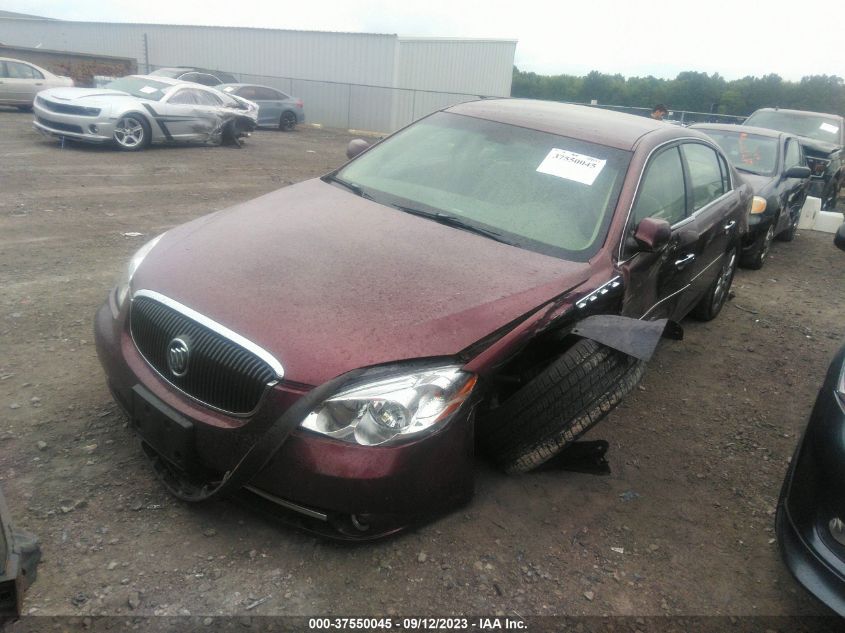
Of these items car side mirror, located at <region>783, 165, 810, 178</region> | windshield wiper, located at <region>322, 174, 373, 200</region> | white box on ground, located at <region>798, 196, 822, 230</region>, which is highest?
windshield wiper, located at <region>322, 174, 373, 200</region>

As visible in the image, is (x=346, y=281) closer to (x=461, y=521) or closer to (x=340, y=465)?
(x=340, y=465)

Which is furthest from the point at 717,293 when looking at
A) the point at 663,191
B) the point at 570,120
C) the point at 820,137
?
the point at 820,137

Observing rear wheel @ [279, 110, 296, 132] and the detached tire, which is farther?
rear wheel @ [279, 110, 296, 132]

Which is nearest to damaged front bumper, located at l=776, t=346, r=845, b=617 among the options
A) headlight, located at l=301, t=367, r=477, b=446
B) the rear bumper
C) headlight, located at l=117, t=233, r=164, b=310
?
the rear bumper

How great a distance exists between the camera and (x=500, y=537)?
2707mm

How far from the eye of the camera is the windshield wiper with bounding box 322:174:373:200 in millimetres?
3649

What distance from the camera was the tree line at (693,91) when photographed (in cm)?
4644

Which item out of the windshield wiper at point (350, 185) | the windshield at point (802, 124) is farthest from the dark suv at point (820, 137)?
the windshield wiper at point (350, 185)

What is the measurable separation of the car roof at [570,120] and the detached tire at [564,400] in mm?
1452

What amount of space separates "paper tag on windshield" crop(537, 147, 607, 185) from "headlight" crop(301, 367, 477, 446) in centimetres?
162

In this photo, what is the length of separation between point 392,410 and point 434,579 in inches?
28.0

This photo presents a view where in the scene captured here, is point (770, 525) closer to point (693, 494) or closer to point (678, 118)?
point (693, 494)

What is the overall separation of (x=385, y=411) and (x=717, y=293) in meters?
4.31

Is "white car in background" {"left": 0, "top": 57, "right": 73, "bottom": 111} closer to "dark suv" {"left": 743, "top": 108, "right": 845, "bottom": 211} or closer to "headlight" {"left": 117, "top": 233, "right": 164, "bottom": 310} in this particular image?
"headlight" {"left": 117, "top": 233, "right": 164, "bottom": 310}
